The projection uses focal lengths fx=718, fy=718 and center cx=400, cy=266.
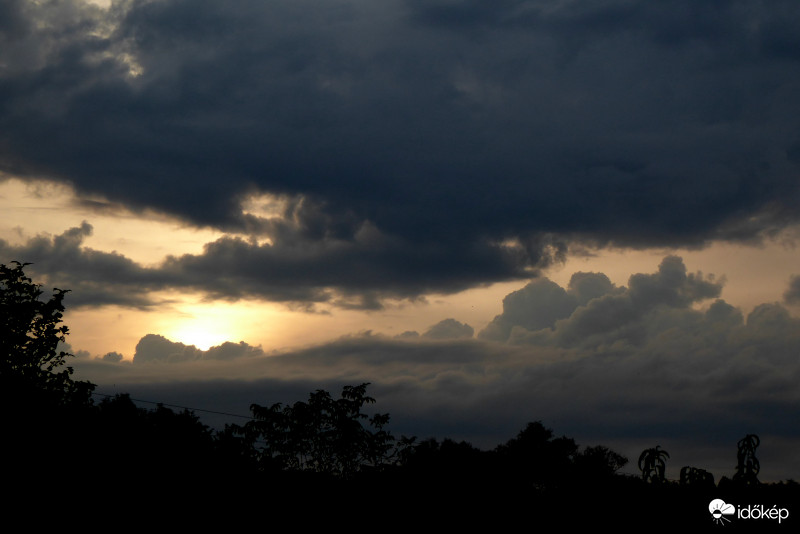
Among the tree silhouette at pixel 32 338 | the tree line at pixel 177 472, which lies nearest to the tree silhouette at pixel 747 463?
the tree line at pixel 177 472

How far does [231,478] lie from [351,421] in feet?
60.0

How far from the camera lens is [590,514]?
18781 mm

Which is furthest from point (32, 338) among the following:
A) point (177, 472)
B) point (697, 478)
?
point (697, 478)

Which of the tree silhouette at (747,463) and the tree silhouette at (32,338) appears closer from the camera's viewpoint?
the tree silhouette at (747,463)

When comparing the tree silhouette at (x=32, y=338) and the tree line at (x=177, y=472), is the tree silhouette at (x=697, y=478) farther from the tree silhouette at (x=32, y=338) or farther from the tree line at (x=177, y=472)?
the tree silhouette at (x=32, y=338)

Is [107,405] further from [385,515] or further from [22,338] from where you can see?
[385,515]

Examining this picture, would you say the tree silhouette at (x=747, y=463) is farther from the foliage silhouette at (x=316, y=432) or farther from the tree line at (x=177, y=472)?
the foliage silhouette at (x=316, y=432)

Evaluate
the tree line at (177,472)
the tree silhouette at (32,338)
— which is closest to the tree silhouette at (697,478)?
the tree line at (177,472)

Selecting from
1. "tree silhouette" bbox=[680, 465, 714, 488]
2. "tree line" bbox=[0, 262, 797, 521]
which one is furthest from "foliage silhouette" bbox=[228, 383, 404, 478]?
"tree silhouette" bbox=[680, 465, 714, 488]

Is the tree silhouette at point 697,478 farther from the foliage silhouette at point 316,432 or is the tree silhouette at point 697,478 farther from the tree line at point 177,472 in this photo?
the foliage silhouette at point 316,432

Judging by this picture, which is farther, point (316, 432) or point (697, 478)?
point (316, 432)

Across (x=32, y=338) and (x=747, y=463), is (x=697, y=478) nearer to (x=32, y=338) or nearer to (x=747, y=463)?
(x=747, y=463)

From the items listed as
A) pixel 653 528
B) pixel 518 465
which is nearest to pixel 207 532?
pixel 653 528

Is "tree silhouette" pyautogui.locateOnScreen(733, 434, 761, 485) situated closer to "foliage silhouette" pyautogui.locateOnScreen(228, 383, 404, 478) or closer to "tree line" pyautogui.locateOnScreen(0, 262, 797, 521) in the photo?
"tree line" pyautogui.locateOnScreen(0, 262, 797, 521)
